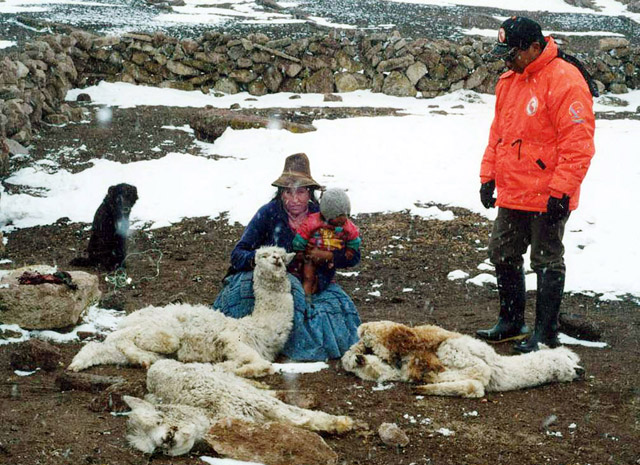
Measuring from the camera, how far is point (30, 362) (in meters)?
4.91

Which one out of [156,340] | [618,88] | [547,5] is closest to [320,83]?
[618,88]

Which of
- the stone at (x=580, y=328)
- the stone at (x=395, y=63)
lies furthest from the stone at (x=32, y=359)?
the stone at (x=395, y=63)

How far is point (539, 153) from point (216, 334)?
8.65 ft

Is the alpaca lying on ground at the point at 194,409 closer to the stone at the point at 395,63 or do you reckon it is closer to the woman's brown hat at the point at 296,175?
the woman's brown hat at the point at 296,175

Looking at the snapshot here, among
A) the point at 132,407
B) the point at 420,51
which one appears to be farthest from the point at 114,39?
the point at 132,407

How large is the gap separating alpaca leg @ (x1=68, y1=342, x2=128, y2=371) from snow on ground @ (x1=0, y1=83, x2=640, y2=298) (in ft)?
13.6

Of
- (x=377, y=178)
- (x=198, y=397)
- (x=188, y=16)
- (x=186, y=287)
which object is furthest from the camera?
(x=188, y=16)

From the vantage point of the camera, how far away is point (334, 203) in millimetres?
5500

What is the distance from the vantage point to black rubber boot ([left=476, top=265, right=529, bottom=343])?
5922 millimetres

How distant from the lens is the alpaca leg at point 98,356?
16.0 ft

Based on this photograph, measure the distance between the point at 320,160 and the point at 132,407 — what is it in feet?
27.9

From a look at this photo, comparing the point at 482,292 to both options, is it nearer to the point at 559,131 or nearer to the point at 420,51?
the point at 559,131

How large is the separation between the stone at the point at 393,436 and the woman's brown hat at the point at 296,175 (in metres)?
2.39

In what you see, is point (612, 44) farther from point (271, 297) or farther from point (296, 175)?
point (271, 297)
